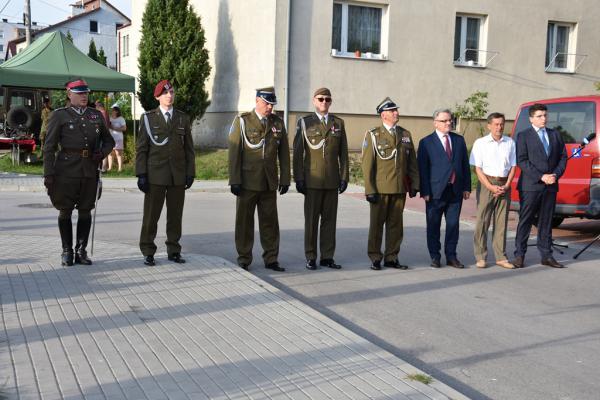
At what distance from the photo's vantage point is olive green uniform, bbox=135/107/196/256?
8.04 m

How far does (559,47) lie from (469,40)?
139 inches

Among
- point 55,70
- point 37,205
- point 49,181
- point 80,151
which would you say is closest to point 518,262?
point 80,151

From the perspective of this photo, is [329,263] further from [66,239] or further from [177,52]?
[177,52]

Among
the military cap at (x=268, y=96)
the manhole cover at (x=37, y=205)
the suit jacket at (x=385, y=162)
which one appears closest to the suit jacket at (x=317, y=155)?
the suit jacket at (x=385, y=162)

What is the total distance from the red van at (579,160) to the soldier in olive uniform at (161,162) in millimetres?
4902

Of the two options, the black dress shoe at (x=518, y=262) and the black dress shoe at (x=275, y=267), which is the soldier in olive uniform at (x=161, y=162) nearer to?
the black dress shoe at (x=275, y=267)

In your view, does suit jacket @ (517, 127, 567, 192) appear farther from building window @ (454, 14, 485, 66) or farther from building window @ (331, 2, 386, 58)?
building window @ (454, 14, 485, 66)

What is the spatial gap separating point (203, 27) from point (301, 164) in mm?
17607

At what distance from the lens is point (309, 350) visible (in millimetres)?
5184

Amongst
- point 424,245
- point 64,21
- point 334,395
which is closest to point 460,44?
point 424,245

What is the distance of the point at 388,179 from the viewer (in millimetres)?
8453

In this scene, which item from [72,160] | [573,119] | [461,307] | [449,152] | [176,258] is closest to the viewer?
[461,307]

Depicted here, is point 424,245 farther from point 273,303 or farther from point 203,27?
point 203,27

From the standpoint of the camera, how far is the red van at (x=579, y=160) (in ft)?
32.7
